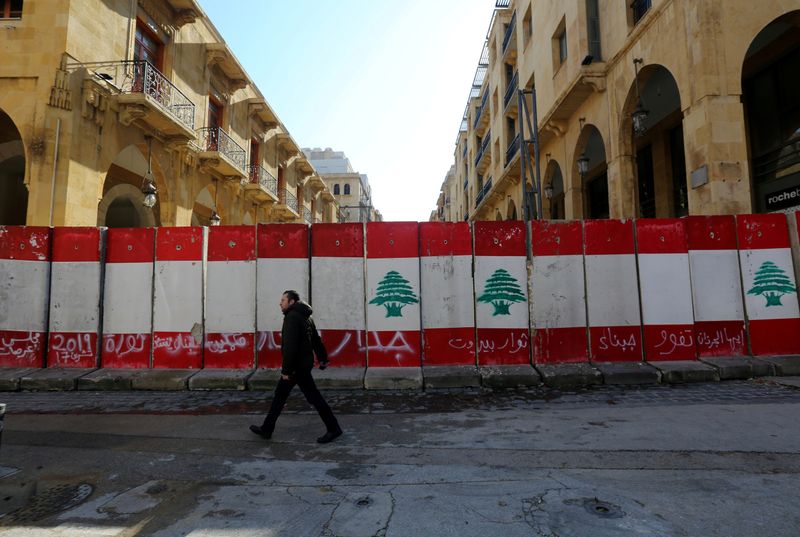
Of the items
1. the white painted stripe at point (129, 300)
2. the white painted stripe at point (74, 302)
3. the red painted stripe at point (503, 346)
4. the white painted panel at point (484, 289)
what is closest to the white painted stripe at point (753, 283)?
the white painted panel at point (484, 289)

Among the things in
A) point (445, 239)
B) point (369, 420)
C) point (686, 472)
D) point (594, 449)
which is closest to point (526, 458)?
point (594, 449)

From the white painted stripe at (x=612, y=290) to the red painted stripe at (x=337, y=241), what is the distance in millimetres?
4061

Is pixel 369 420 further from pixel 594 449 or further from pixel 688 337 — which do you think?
pixel 688 337

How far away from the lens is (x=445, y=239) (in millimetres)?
7492

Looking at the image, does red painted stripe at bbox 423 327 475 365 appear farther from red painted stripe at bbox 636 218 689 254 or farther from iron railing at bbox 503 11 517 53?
iron railing at bbox 503 11 517 53

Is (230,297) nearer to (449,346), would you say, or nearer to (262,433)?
(262,433)

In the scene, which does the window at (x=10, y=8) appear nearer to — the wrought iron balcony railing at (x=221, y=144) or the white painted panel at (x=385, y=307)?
the wrought iron balcony railing at (x=221, y=144)

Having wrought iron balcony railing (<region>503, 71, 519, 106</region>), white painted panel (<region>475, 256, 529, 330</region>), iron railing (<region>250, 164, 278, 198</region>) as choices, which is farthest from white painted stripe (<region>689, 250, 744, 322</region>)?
iron railing (<region>250, 164, 278, 198</region>)

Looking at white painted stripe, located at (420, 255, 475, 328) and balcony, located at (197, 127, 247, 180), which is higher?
balcony, located at (197, 127, 247, 180)

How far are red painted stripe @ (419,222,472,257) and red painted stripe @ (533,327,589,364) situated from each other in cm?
195

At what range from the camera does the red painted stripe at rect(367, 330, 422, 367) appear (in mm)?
7238

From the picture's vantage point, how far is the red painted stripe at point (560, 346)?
727 centimetres

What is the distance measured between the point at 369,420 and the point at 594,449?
253 cm

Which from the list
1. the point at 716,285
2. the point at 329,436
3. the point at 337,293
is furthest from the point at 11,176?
the point at 716,285
